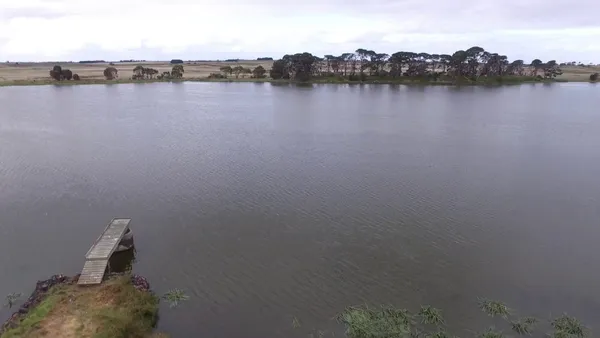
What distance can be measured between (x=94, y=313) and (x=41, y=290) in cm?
379

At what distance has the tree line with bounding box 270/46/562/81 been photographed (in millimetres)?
121062

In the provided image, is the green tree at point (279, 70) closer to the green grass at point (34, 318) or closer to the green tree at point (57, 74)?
the green tree at point (57, 74)

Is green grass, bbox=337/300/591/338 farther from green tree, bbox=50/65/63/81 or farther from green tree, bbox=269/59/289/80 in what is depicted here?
green tree, bbox=50/65/63/81

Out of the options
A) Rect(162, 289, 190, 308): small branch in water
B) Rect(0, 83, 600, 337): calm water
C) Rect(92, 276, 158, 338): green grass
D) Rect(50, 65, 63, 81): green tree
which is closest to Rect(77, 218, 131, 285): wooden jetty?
Rect(92, 276, 158, 338): green grass

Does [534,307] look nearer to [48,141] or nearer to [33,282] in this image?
[33,282]

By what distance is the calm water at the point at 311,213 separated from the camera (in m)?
19.6

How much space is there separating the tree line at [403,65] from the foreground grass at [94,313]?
353 feet

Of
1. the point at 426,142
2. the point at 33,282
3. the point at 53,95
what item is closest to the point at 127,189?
the point at 33,282

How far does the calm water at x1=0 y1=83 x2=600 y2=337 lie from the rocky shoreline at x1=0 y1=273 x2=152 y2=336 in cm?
A: 78

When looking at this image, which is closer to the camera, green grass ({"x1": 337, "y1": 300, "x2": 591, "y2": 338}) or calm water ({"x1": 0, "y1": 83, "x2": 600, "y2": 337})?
green grass ({"x1": 337, "y1": 300, "x2": 591, "y2": 338})

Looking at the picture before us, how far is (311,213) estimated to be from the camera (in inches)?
1097

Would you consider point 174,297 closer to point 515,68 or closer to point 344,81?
point 344,81

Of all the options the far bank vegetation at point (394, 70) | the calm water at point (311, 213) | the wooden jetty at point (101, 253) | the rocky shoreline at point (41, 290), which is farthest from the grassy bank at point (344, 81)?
the rocky shoreline at point (41, 290)

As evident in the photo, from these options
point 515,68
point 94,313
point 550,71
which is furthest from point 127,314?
point 550,71
